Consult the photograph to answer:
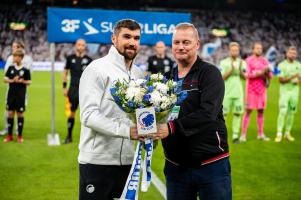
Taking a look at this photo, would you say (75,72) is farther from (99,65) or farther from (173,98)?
(173,98)

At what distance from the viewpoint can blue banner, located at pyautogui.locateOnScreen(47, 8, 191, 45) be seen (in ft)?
35.0

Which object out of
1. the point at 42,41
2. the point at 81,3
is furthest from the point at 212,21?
the point at 42,41

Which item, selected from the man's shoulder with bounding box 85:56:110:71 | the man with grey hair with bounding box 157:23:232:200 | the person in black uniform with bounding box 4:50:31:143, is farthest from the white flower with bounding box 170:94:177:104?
the person in black uniform with bounding box 4:50:31:143

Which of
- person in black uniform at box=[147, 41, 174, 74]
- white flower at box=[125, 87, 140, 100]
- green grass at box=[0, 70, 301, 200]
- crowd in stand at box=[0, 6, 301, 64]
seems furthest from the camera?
crowd in stand at box=[0, 6, 301, 64]

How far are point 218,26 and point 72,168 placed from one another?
39443 mm

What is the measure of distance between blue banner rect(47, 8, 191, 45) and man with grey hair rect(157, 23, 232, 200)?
22.3 feet

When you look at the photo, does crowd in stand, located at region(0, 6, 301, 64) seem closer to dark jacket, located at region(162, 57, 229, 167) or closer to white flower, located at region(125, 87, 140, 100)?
dark jacket, located at region(162, 57, 229, 167)

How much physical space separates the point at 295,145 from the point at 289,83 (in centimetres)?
146

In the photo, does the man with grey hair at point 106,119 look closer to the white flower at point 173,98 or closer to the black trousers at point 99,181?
the black trousers at point 99,181

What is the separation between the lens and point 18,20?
144 feet

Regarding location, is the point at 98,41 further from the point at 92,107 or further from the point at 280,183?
the point at 92,107

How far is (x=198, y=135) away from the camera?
4.18 m

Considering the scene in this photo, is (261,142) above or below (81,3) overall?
below

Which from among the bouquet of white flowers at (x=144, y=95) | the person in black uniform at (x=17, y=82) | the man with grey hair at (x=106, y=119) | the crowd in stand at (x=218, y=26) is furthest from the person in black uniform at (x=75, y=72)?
the crowd in stand at (x=218, y=26)
